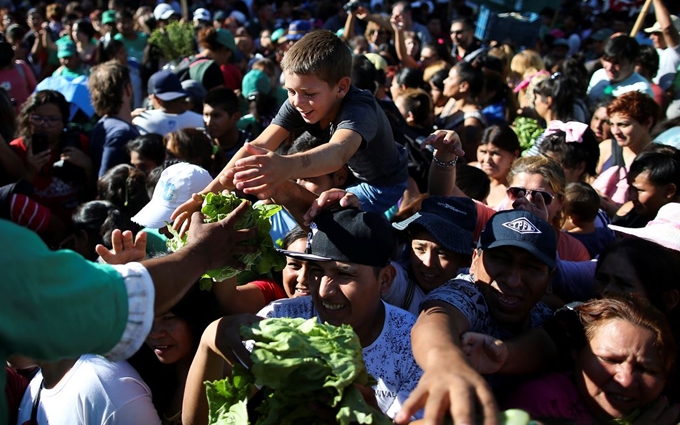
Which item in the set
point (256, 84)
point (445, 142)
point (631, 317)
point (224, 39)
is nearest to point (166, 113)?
point (256, 84)

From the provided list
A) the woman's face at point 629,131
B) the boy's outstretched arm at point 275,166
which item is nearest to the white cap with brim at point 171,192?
the boy's outstretched arm at point 275,166

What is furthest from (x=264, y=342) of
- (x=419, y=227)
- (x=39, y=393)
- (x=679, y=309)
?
(x=679, y=309)

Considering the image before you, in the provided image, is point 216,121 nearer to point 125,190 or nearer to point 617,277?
point 125,190

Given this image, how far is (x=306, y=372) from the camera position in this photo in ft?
6.69

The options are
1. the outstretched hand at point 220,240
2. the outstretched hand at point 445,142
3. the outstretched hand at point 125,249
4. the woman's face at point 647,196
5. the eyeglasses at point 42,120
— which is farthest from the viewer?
the eyeglasses at point 42,120

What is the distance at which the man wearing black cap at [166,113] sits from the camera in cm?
686

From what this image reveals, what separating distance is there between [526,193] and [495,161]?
60.9 inches

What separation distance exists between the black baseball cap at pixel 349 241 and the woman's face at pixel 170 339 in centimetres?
56

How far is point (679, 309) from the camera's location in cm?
332

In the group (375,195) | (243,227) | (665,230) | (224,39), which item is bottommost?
(224,39)

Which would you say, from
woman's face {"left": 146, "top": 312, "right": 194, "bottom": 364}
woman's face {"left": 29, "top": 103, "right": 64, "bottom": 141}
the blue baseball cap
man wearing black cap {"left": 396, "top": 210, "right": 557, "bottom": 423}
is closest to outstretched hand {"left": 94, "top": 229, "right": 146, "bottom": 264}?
woman's face {"left": 146, "top": 312, "right": 194, "bottom": 364}

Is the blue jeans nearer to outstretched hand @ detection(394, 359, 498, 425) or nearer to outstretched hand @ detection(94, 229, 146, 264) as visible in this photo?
outstretched hand @ detection(94, 229, 146, 264)

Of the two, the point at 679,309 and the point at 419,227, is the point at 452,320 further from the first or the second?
the point at 679,309

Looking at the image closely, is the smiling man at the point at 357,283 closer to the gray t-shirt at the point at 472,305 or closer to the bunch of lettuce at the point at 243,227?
the bunch of lettuce at the point at 243,227
